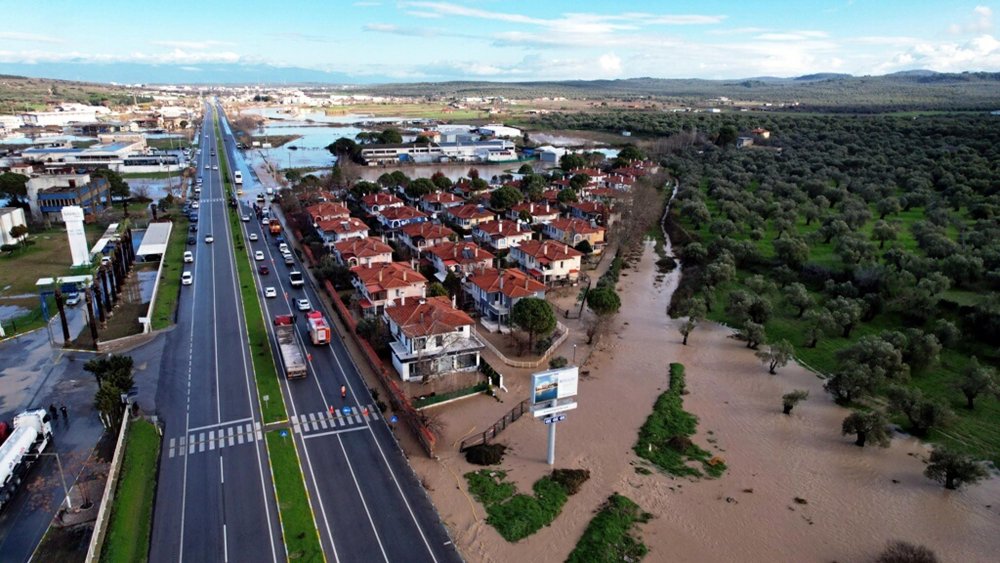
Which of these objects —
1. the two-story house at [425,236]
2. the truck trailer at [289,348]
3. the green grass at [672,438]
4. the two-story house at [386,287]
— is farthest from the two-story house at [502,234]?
the green grass at [672,438]

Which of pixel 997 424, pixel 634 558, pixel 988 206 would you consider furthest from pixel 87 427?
pixel 988 206

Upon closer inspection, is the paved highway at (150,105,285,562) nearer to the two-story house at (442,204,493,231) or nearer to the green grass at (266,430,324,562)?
the green grass at (266,430,324,562)

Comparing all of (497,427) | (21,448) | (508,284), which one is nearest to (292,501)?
(497,427)

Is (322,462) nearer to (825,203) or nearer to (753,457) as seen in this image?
(753,457)

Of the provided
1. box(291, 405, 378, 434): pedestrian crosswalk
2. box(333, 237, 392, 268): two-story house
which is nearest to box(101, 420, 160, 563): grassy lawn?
box(291, 405, 378, 434): pedestrian crosswalk

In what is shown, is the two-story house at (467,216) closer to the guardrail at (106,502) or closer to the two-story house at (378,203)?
the two-story house at (378,203)

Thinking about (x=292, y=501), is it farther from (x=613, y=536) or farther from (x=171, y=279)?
(x=171, y=279)
